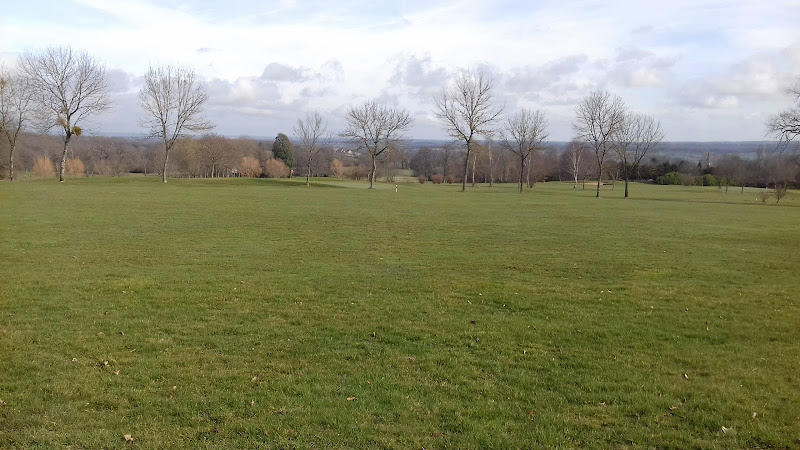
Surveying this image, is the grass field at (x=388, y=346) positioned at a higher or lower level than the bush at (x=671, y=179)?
lower

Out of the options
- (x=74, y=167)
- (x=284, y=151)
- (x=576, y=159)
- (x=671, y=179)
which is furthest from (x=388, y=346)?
(x=284, y=151)

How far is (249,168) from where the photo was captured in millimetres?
79188

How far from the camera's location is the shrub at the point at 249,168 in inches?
3107

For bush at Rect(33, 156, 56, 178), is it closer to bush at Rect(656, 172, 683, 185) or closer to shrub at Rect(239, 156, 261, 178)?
shrub at Rect(239, 156, 261, 178)

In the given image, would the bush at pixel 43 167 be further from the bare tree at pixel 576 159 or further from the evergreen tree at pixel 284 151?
the bare tree at pixel 576 159

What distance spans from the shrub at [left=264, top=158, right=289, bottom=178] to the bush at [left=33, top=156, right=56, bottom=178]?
2891cm

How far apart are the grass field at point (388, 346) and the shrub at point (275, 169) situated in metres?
67.2

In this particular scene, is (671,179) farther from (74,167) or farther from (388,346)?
(74,167)

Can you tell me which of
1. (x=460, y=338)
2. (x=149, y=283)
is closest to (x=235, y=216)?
(x=149, y=283)

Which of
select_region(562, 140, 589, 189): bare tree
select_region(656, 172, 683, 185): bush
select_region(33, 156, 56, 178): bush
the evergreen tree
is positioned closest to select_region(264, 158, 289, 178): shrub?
the evergreen tree

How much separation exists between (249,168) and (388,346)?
77.0m

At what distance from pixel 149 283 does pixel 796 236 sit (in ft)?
75.5

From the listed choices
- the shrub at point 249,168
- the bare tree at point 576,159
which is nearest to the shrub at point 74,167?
the shrub at point 249,168

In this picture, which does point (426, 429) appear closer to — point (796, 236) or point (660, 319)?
point (660, 319)
